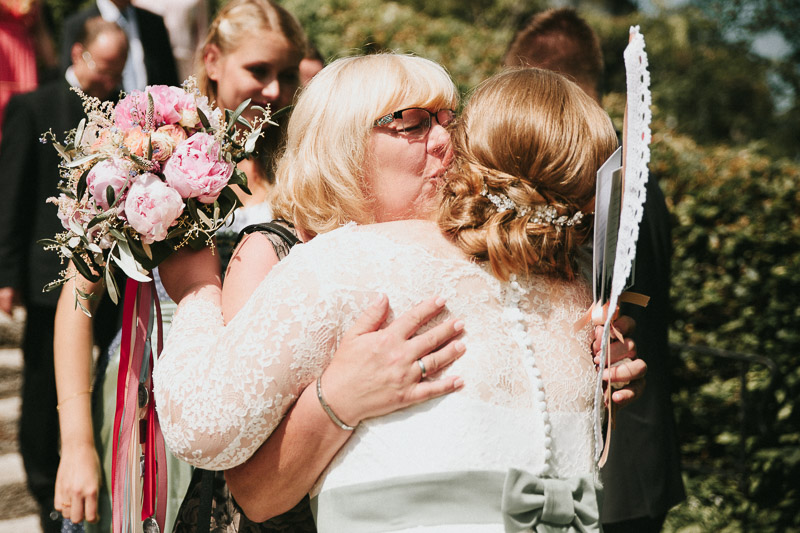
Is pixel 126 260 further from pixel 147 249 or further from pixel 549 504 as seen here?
pixel 549 504

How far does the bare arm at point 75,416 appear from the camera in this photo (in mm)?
2547

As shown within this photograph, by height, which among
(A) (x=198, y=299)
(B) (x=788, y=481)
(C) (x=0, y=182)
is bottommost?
(B) (x=788, y=481)

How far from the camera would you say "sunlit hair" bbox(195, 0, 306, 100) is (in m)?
3.37

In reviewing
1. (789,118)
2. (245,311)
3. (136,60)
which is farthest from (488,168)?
(789,118)

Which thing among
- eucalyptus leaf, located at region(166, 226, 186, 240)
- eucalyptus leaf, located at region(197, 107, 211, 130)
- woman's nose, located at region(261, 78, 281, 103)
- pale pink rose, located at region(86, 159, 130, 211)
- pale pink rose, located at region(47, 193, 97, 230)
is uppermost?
eucalyptus leaf, located at region(197, 107, 211, 130)

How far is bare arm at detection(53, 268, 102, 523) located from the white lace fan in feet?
5.78

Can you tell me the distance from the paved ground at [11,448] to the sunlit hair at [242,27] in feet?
9.51

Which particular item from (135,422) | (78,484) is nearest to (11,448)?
(78,484)

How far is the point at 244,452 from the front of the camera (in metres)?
1.79

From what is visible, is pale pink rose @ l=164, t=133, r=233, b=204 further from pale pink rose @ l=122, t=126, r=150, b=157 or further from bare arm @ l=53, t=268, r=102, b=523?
bare arm @ l=53, t=268, r=102, b=523

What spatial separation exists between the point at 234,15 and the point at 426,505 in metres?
2.50

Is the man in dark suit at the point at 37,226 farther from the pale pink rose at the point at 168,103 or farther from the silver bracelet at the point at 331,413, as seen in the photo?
the silver bracelet at the point at 331,413

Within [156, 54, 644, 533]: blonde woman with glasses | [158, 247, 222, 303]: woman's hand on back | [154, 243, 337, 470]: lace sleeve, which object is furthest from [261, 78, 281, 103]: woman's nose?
[154, 243, 337, 470]: lace sleeve

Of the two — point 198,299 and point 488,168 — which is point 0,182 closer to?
point 198,299
